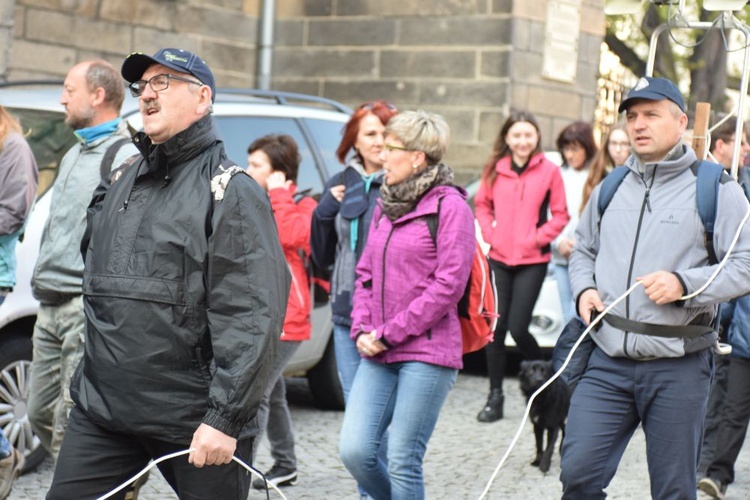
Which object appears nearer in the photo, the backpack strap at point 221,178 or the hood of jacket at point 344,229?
the backpack strap at point 221,178

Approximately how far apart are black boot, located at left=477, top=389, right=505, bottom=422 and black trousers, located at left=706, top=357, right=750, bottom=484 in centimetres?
219

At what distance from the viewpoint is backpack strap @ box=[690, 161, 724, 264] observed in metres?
4.95

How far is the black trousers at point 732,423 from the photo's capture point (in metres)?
7.08

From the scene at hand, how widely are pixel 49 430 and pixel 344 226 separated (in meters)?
1.64

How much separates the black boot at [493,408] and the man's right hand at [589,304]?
13.2 ft

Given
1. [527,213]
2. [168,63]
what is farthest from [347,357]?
[527,213]

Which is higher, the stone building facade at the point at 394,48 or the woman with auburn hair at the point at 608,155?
the stone building facade at the point at 394,48

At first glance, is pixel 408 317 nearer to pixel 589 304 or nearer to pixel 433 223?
pixel 433 223

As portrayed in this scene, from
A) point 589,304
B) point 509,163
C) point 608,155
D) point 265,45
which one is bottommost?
point 589,304

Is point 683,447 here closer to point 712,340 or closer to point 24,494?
point 712,340

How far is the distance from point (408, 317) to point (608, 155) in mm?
3885

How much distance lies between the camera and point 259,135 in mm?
8234

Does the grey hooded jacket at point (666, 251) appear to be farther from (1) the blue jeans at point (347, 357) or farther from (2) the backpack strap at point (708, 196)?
(1) the blue jeans at point (347, 357)

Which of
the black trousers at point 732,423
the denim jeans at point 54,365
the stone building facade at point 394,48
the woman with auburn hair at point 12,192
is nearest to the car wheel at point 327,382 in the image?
the black trousers at point 732,423
